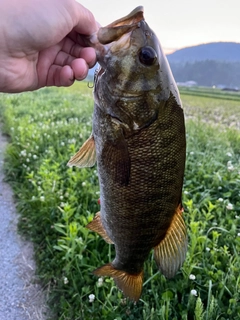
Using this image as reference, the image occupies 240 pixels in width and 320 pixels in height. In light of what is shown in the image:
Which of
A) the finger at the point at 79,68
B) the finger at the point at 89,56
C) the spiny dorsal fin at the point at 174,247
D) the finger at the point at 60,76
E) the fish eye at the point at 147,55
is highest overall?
the fish eye at the point at 147,55

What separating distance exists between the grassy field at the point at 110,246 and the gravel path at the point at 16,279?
100mm

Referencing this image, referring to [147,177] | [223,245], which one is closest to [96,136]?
[147,177]

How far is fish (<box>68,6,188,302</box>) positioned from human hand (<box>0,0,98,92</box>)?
0.91 feet

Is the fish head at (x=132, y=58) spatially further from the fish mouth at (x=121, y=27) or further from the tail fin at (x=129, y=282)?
the tail fin at (x=129, y=282)

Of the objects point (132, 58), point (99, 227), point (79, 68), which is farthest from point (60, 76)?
point (99, 227)

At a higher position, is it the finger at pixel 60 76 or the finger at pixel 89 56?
the finger at pixel 89 56

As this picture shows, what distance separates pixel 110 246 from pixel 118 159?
1.75 m

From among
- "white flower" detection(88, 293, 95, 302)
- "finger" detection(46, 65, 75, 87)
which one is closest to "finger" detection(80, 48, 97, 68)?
"finger" detection(46, 65, 75, 87)

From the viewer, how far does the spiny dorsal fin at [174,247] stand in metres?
1.76

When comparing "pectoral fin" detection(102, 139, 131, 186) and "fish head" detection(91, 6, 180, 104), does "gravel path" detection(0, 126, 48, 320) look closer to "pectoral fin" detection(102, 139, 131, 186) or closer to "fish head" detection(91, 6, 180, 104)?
"pectoral fin" detection(102, 139, 131, 186)

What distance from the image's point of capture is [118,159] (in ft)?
5.40

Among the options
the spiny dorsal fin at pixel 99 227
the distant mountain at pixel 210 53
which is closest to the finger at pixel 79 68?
the spiny dorsal fin at pixel 99 227

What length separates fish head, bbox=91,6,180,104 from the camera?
4.97 feet

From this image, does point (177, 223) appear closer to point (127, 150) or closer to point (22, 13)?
point (127, 150)
